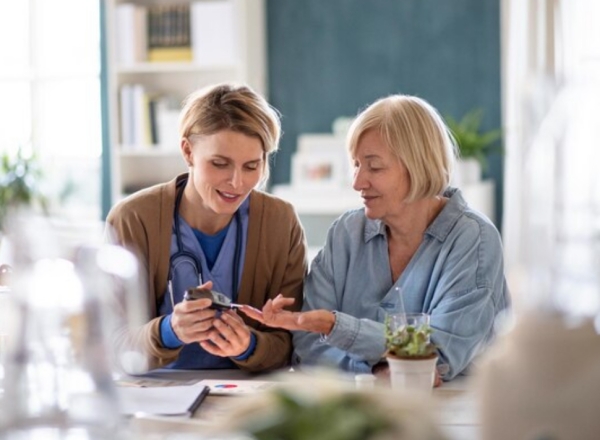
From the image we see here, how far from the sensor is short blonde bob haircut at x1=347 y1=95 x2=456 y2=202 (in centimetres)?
232

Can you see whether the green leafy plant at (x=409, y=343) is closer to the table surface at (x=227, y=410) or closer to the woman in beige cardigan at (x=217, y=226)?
the table surface at (x=227, y=410)

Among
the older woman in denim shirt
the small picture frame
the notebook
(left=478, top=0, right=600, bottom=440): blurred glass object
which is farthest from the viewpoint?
the small picture frame

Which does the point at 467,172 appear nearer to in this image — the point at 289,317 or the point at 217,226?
the point at 217,226

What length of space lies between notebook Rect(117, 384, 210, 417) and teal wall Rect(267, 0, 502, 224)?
3701 millimetres

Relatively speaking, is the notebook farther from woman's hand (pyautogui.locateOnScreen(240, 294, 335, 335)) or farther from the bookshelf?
the bookshelf

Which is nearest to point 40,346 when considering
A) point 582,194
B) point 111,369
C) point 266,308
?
point 111,369

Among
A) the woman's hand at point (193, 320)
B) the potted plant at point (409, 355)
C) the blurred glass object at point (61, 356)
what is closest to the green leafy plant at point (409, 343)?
the potted plant at point (409, 355)

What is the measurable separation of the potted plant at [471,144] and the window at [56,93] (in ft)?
7.10

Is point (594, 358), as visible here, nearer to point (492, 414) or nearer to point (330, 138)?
point (492, 414)

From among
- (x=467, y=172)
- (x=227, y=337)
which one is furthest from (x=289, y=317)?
(x=467, y=172)

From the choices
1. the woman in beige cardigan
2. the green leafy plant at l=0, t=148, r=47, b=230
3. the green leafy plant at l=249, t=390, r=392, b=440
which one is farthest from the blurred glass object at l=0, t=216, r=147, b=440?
the green leafy plant at l=0, t=148, r=47, b=230

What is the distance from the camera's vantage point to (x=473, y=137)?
5.13 meters

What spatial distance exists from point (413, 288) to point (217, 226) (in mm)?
480

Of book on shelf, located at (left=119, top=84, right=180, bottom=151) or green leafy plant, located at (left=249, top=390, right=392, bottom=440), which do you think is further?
book on shelf, located at (left=119, top=84, right=180, bottom=151)
